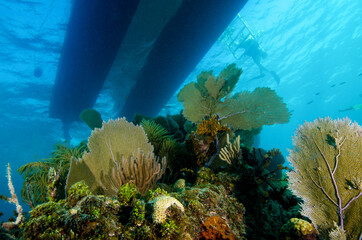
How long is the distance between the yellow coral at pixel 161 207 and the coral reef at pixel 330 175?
182cm

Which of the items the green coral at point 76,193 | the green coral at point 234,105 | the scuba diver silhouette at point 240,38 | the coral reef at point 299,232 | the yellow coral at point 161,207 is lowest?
the coral reef at point 299,232

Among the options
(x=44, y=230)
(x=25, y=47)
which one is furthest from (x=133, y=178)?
(x=25, y=47)

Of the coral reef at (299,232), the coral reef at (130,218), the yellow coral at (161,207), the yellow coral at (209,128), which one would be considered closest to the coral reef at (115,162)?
the coral reef at (130,218)

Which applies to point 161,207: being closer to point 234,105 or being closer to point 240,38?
point 234,105

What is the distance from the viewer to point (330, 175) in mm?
2207

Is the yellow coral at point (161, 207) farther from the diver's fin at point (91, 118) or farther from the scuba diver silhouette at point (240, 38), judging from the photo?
the scuba diver silhouette at point (240, 38)

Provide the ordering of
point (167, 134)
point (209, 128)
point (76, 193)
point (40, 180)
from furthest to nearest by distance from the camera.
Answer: point (167, 134), point (209, 128), point (40, 180), point (76, 193)

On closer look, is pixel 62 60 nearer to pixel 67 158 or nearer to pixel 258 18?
pixel 67 158

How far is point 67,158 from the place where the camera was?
366 centimetres

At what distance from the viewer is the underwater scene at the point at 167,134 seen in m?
1.75

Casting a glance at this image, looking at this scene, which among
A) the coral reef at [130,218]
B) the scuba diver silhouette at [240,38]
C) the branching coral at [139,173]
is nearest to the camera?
the coral reef at [130,218]

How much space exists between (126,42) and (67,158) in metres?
7.54

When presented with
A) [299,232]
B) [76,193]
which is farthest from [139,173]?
[299,232]

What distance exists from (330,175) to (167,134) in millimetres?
3774
